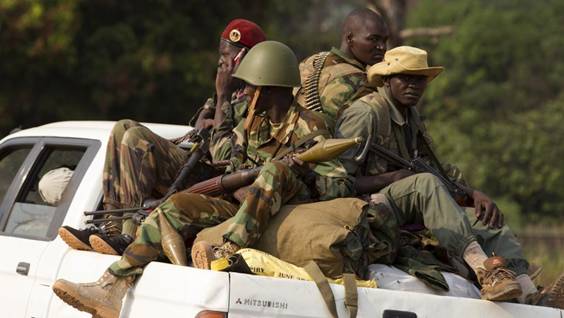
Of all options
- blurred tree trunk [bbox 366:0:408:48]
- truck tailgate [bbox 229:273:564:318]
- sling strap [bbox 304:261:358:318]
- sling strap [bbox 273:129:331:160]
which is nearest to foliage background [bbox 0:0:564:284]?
blurred tree trunk [bbox 366:0:408:48]

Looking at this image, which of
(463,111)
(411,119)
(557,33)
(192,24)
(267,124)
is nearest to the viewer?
(267,124)

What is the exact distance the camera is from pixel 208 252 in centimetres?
553

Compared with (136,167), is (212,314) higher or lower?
lower

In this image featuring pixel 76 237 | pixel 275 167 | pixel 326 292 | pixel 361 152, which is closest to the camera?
pixel 326 292

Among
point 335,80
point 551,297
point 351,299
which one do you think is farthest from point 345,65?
point 351,299

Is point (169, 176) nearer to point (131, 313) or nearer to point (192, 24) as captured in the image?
point (131, 313)

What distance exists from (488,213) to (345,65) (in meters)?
1.42

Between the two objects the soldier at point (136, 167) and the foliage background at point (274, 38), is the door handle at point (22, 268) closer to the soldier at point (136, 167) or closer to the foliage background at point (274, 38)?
the soldier at point (136, 167)

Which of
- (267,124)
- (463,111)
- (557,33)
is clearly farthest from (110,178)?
(557,33)

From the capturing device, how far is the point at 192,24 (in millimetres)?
18719

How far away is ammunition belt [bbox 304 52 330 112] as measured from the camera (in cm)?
714

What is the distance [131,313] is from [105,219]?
1.07m

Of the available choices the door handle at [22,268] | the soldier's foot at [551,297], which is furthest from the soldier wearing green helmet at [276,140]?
the door handle at [22,268]

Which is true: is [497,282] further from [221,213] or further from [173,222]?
[173,222]
